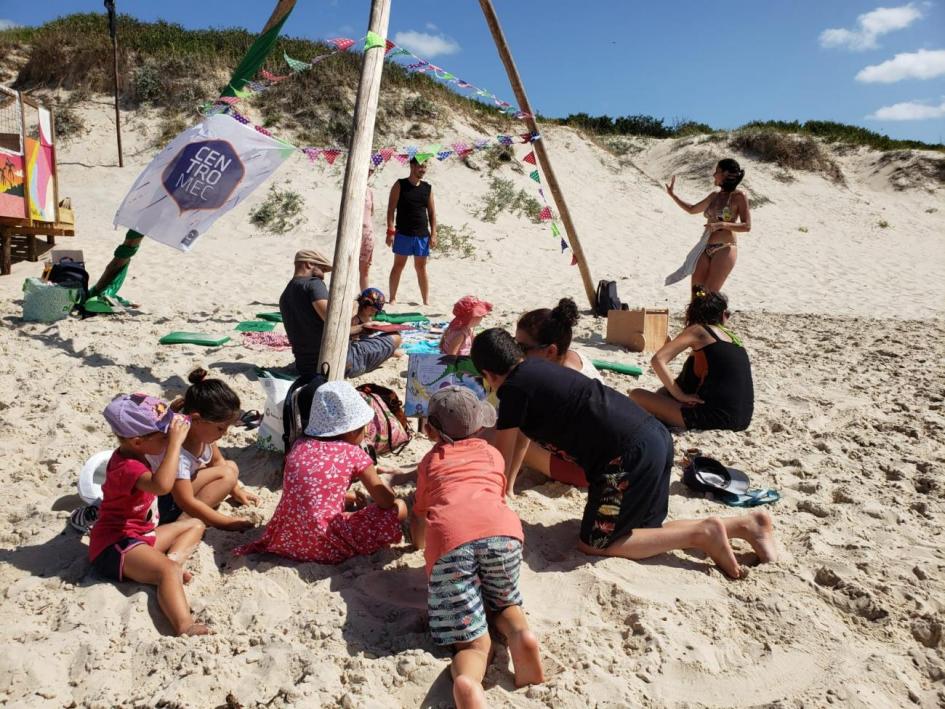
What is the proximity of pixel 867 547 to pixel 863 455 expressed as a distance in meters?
1.19

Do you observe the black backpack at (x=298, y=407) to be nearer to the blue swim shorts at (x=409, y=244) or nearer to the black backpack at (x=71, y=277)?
the black backpack at (x=71, y=277)

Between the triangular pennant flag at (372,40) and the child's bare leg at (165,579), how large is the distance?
10.5 feet

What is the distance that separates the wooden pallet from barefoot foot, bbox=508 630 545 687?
807 cm

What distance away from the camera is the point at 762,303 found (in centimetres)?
899

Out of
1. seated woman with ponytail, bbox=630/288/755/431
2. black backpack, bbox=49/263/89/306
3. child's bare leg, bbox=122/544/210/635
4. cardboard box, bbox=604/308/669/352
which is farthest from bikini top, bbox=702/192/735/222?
black backpack, bbox=49/263/89/306

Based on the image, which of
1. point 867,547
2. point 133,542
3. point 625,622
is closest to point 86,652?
point 133,542

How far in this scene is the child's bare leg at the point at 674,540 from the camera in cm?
273

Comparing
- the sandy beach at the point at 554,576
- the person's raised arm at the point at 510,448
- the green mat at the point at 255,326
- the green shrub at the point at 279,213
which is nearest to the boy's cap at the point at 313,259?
the sandy beach at the point at 554,576

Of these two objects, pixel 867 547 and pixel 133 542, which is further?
pixel 867 547

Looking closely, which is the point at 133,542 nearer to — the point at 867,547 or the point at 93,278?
the point at 867,547

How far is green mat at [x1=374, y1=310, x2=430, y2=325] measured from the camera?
21.5ft

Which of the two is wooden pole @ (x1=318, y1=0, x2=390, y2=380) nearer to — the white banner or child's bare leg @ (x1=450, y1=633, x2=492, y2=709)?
the white banner

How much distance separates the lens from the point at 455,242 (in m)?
11.5

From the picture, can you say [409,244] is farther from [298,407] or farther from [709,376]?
[298,407]
